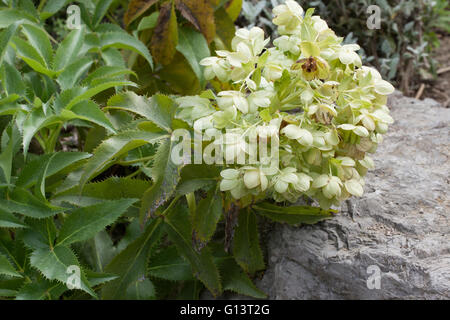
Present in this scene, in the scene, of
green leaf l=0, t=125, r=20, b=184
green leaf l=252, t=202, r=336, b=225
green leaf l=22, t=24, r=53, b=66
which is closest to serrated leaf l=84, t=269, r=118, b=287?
green leaf l=0, t=125, r=20, b=184

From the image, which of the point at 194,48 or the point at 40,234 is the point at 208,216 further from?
the point at 194,48

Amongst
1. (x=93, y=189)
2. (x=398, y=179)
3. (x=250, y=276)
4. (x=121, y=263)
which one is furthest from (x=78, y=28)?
(x=398, y=179)

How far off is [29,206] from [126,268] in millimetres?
270

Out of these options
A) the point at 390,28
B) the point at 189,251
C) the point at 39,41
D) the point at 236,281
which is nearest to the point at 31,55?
the point at 39,41

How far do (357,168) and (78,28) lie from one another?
80 cm

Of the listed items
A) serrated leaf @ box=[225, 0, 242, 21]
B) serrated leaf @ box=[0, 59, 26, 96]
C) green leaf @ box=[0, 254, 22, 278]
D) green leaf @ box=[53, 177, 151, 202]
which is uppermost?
serrated leaf @ box=[225, 0, 242, 21]

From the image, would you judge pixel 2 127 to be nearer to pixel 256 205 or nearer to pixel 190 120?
pixel 190 120

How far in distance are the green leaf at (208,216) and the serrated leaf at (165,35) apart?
1.81 ft

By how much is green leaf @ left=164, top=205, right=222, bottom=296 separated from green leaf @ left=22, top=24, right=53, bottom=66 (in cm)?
51

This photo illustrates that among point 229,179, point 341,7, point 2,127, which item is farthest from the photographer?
point 341,7

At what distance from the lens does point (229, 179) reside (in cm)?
105

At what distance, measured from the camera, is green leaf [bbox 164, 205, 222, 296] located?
123 cm

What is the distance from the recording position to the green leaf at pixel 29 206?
3.68ft

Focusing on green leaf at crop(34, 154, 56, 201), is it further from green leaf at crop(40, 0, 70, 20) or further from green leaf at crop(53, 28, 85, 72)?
green leaf at crop(40, 0, 70, 20)
